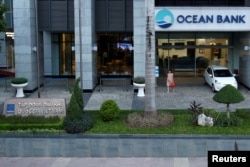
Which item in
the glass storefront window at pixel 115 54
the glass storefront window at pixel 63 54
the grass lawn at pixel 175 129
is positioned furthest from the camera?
the glass storefront window at pixel 63 54

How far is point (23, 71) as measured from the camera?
27.6m

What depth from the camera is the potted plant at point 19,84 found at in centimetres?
2612

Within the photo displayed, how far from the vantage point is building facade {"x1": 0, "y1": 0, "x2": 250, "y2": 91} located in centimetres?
2719

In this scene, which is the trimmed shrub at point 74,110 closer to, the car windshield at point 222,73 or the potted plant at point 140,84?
the potted plant at point 140,84

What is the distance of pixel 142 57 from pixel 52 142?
13.4m

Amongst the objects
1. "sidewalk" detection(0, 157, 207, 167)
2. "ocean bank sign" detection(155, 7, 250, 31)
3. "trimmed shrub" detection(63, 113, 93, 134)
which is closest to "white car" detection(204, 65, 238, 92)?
"ocean bank sign" detection(155, 7, 250, 31)

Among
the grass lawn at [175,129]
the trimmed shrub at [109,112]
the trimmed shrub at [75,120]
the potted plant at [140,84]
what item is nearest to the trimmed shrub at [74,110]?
the trimmed shrub at [75,120]

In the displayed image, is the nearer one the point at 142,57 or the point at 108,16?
the point at 142,57

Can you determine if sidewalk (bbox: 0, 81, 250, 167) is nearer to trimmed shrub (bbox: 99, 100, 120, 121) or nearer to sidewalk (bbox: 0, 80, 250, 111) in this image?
sidewalk (bbox: 0, 80, 250, 111)

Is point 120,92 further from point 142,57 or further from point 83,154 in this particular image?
point 83,154

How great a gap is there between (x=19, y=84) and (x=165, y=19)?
34.5ft

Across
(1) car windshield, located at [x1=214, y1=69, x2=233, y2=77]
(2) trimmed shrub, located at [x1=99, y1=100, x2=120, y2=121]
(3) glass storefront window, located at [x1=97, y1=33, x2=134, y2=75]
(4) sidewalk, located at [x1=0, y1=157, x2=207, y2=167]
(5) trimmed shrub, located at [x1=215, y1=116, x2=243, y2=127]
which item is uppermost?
(3) glass storefront window, located at [x1=97, y1=33, x2=134, y2=75]

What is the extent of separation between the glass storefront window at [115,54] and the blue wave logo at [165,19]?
6728 millimetres

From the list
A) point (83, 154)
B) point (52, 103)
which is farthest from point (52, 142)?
point (52, 103)
